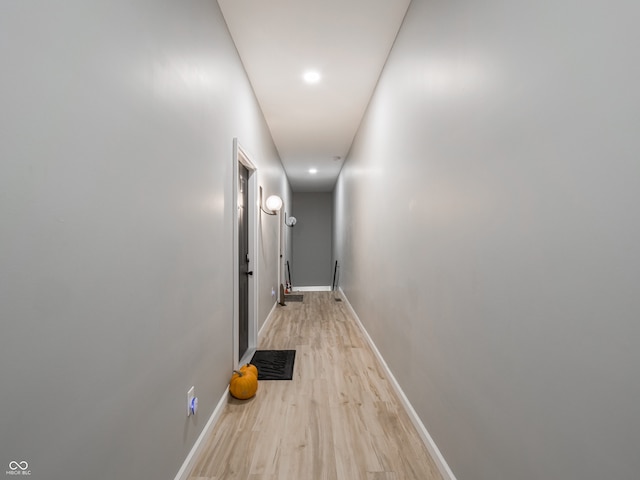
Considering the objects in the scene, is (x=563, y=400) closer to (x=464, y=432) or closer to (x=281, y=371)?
(x=464, y=432)

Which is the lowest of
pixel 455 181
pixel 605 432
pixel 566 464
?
pixel 566 464

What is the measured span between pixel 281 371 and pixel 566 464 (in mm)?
2473

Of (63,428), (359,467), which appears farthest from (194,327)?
(359,467)

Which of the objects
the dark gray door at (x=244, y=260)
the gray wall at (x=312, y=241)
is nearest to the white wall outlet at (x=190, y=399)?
the dark gray door at (x=244, y=260)

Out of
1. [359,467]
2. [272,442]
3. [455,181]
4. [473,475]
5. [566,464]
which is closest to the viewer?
[566,464]

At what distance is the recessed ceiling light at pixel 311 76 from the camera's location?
10.5 feet

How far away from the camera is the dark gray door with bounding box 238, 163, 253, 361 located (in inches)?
136

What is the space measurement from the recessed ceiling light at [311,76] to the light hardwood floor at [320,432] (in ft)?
9.70

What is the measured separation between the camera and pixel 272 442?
6.40 ft

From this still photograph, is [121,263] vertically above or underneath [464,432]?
above
